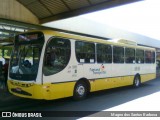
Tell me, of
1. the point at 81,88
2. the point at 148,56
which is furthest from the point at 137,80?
the point at 81,88

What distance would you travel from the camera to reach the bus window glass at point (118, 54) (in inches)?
521

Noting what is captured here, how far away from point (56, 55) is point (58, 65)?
1.28 feet

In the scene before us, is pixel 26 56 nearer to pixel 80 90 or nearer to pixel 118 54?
pixel 80 90

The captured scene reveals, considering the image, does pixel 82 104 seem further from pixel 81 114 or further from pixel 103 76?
pixel 103 76

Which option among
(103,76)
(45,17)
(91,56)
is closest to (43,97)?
(91,56)

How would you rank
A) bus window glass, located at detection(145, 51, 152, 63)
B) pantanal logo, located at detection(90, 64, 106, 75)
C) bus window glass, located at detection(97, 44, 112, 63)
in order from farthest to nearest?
bus window glass, located at detection(145, 51, 152, 63)
bus window glass, located at detection(97, 44, 112, 63)
pantanal logo, located at detection(90, 64, 106, 75)

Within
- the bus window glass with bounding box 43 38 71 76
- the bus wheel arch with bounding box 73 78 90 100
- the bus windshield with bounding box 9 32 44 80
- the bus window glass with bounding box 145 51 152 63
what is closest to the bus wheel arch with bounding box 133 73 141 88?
the bus window glass with bounding box 145 51 152 63

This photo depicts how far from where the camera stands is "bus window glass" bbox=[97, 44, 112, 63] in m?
11.9

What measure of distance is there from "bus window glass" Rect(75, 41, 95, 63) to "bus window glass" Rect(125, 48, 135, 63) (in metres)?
3.81

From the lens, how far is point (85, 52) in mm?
10914

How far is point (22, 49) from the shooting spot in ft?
31.4

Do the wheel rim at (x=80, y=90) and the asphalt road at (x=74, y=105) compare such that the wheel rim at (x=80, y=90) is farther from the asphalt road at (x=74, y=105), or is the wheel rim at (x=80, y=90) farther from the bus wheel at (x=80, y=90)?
the asphalt road at (x=74, y=105)

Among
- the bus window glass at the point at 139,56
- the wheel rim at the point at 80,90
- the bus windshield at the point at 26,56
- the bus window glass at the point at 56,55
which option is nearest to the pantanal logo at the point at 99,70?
the wheel rim at the point at 80,90

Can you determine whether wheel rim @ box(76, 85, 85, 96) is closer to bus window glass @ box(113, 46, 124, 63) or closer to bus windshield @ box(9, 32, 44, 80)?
bus windshield @ box(9, 32, 44, 80)
